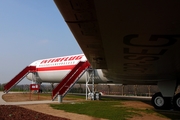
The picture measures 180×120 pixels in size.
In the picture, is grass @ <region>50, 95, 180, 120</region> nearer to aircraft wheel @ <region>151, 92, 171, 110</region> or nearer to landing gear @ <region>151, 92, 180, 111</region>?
landing gear @ <region>151, 92, 180, 111</region>

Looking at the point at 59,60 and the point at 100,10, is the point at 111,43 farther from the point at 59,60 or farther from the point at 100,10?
the point at 59,60

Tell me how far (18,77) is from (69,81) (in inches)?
562

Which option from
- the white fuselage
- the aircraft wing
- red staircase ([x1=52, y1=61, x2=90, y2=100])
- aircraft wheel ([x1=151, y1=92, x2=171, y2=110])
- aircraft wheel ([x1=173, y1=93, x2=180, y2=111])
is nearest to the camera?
the aircraft wing

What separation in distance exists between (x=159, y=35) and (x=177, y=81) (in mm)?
9657

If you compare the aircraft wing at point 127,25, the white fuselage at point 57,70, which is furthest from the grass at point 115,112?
the white fuselage at point 57,70

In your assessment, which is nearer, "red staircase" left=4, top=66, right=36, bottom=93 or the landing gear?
the landing gear

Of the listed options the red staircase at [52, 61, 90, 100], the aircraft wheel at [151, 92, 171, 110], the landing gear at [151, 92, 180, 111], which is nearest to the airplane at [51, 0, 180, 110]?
the landing gear at [151, 92, 180, 111]

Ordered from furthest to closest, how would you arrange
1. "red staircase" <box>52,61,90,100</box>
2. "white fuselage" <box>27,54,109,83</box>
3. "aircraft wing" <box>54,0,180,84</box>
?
"white fuselage" <box>27,54,109,83</box> < "red staircase" <box>52,61,90,100</box> < "aircraft wing" <box>54,0,180,84</box>

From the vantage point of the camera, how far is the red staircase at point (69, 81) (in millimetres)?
20909

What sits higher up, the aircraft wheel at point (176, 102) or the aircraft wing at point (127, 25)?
the aircraft wing at point (127, 25)

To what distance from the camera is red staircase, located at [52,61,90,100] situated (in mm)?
20909

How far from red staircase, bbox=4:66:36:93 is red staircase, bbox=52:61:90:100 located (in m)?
13.3

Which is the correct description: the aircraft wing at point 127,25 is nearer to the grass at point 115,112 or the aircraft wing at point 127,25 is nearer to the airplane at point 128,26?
the airplane at point 128,26

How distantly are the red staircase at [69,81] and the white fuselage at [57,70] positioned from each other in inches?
68.7
